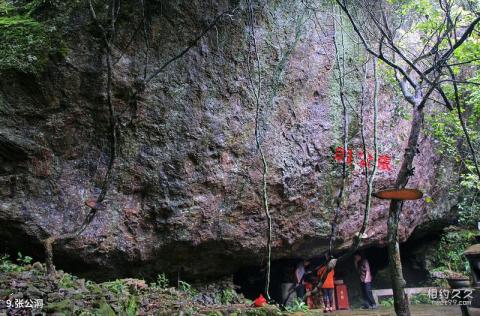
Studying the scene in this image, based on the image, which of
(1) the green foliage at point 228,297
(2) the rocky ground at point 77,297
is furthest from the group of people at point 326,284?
(2) the rocky ground at point 77,297

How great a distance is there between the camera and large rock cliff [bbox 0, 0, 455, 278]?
20.9 feet

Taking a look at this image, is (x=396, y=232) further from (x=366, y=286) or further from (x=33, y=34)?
(x=33, y=34)

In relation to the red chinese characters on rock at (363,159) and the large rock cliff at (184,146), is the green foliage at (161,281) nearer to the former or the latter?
the large rock cliff at (184,146)


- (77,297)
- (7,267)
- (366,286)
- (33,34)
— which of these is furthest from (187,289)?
(33,34)

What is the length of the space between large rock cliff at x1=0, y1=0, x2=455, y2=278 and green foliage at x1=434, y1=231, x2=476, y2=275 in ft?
12.4

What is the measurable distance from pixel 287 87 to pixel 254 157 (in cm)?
196

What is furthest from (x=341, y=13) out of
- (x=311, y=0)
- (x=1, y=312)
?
(x=1, y=312)

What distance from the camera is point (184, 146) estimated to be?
7340 mm

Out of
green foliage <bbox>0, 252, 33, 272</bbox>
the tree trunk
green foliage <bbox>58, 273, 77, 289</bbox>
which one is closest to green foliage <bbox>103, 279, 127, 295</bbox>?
green foliage <bbox>58, 273, 77, 289</bbox>

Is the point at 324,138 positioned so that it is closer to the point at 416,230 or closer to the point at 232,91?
the point at 232,91

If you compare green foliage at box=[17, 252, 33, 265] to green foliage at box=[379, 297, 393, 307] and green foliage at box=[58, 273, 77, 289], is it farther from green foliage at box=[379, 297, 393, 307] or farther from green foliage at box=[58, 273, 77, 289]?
green foliage at box=[379, 297, 393, 307]

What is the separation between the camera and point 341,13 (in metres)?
10.2

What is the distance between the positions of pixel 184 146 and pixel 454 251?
965cm

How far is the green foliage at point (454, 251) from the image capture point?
11.7 meters
